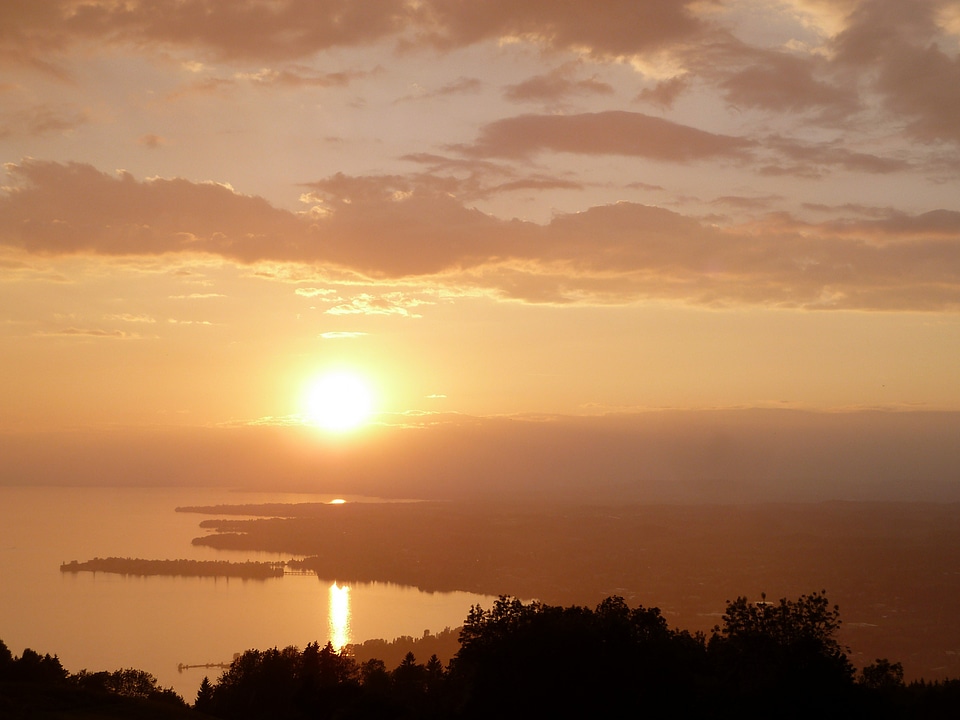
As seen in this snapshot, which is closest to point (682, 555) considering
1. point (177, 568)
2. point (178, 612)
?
point (178, 612)

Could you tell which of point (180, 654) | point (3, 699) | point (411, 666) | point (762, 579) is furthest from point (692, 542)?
point (3, 699)

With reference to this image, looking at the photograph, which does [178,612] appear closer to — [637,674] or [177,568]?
[177,568]

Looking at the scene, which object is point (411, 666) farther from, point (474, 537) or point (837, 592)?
point (474, 537)

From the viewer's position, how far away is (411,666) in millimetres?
41719

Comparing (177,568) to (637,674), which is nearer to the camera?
(637,674)

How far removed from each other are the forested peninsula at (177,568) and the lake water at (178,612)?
327cm

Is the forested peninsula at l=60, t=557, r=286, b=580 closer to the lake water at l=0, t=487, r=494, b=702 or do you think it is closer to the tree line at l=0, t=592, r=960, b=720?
the lake water at l=0, t=487, r=494, b=702

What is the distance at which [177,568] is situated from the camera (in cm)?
12375

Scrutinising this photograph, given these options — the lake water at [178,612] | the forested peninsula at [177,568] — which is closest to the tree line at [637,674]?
the lake water at [178,612]

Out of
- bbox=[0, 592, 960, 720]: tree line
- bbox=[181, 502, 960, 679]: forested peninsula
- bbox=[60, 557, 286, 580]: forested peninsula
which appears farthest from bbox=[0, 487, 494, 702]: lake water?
bbox=[0, 592, 960, 720]: tree line

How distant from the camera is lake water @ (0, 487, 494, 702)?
7538 centimetres

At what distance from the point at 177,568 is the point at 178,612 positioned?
31098mm

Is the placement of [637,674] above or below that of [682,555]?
below

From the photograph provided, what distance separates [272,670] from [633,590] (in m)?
73.0
